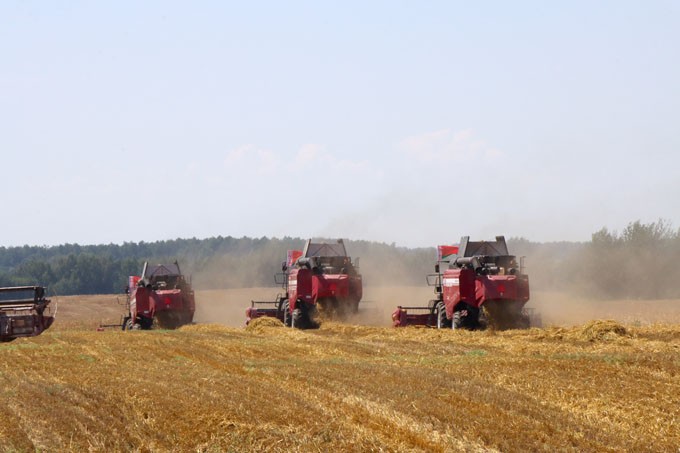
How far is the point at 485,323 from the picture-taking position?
27.0 m

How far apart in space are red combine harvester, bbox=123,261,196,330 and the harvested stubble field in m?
16.8

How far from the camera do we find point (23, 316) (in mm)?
21750

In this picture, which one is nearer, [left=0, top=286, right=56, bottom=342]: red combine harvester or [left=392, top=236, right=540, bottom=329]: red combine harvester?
[left=0, top=286, right=56, bottom=342]: red combine harvester

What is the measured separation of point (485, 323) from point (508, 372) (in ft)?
38.4

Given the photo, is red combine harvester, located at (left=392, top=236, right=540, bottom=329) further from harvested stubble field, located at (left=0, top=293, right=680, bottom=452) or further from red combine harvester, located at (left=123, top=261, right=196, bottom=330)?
red combine harvester, located at (left=123, top=261, right=196, bottom=330)

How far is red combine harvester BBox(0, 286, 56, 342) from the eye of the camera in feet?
70.7

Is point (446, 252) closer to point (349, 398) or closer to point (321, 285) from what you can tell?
point (321, 285)

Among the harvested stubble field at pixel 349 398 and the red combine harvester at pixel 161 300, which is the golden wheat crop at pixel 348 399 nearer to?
the harvested stubble field at pixel 349 398

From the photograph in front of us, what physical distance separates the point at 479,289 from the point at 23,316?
515 inches

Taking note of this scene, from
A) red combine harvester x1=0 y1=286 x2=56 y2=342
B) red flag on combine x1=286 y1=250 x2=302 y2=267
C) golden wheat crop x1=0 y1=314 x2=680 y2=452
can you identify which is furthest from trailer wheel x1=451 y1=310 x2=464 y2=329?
red combine harvester x1=0 y1=286 x2=56 y2=342

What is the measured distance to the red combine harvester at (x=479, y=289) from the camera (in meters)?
26.8

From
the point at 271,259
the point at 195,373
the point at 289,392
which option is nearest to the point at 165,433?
the point at 289,392

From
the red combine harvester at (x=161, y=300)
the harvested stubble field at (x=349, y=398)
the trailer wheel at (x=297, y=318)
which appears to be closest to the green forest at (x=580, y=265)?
the red combine harvester at (x=161, y=300)

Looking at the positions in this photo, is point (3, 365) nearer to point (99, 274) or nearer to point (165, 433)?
point (165, 433)
